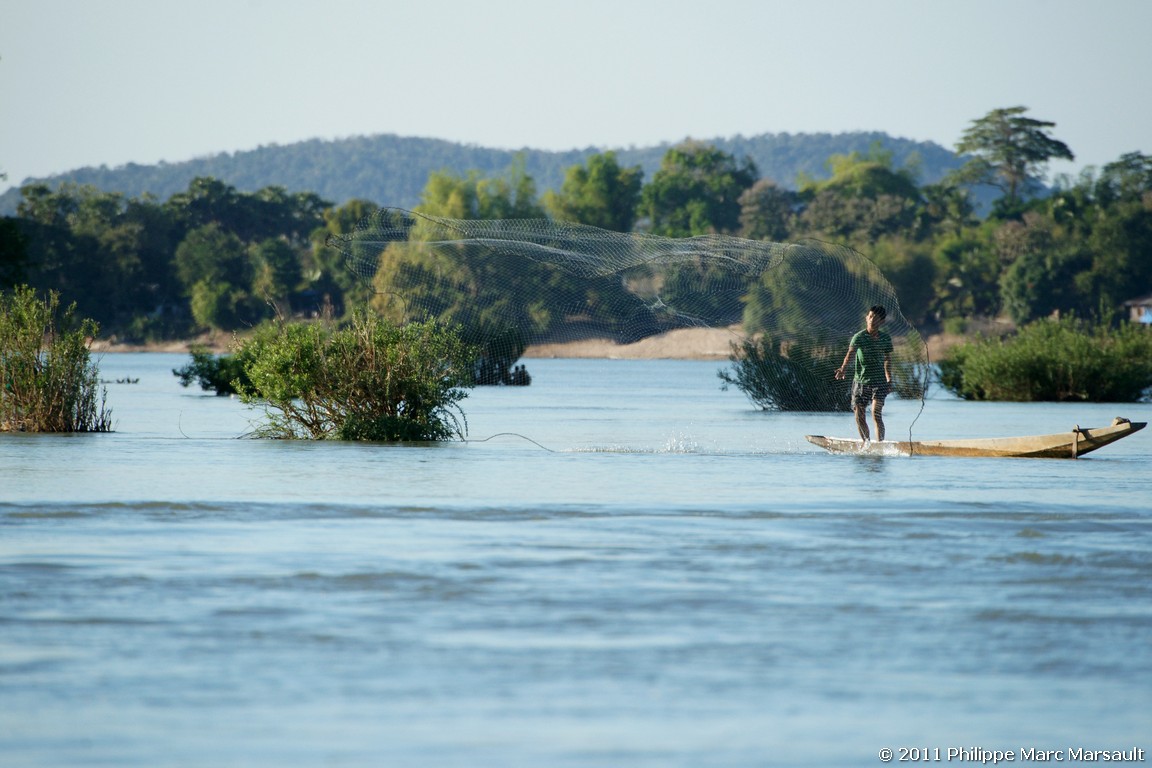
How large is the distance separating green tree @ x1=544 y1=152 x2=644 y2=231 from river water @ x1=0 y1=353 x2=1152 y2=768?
340ft

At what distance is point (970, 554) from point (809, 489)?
5.07 metres

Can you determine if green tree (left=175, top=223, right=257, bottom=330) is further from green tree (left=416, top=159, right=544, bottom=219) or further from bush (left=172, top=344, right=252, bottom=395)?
bush (left=172, top=344, right=252, bottom=395)

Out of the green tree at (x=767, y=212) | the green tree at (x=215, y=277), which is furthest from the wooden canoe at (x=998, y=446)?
the green tree at (x=767, y=212)

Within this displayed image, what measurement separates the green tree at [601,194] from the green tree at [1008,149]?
1031 inches

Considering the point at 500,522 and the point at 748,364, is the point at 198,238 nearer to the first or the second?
the point at 748,364

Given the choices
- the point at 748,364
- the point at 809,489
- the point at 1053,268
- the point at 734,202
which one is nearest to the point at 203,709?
the point at 809,489

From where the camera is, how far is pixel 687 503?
15984 mm

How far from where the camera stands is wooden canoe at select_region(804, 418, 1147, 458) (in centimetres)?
2139

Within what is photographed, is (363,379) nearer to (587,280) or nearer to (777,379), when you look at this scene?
(587,280)

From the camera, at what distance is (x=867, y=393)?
22469 millimetres

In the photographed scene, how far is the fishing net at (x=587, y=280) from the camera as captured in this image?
22.7m

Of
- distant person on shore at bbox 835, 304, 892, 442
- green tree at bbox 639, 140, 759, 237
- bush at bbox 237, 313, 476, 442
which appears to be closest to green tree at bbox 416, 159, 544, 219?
green tree at bbox 639, 140, 759, 237

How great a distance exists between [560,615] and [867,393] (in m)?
13.6

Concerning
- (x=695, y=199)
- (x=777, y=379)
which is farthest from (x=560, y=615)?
(x=695, y=199)
